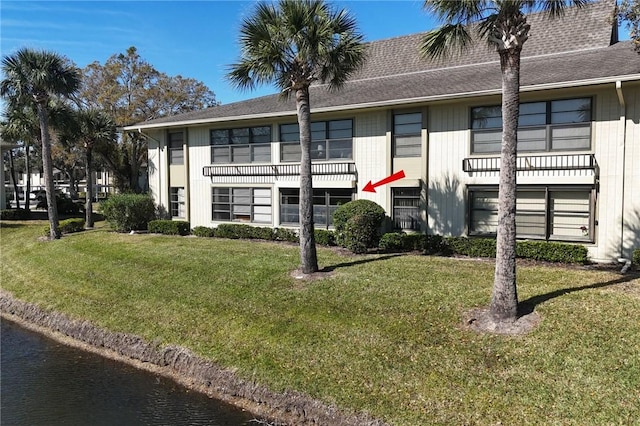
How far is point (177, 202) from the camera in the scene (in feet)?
72.1

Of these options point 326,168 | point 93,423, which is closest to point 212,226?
point 326,168

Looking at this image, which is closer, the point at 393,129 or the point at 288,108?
the point at 393,129

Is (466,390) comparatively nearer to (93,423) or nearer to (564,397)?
(564,397)

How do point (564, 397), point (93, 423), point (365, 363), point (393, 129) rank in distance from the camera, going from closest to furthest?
1. point (564, 397)
2. point (93, 423)
3. point (365, 363)
4. point (393, 129)

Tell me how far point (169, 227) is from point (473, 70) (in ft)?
48.0

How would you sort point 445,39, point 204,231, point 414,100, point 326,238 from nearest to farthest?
point 445,39 → point 414,100 → point 326,238 → point 204,231

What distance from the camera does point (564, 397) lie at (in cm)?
629

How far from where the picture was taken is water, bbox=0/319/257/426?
7.29 m

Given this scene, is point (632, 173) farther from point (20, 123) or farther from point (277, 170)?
point (20, 123)

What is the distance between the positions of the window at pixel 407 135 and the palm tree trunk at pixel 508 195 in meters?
7.33

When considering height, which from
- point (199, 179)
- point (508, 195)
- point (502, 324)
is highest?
point (199, 179)

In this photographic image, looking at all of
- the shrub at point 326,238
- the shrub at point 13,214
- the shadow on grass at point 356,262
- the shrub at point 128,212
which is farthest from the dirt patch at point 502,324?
the shrub at point 13,214

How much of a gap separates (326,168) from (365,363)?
10633 millimetres

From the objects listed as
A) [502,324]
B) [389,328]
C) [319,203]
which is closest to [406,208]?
[319,203]
